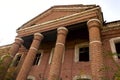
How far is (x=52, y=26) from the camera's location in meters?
13.8

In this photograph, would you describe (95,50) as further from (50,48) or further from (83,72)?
(50,48)

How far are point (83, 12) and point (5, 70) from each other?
8528 mm

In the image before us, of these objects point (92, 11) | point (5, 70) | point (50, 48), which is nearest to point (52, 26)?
point (50, 48)

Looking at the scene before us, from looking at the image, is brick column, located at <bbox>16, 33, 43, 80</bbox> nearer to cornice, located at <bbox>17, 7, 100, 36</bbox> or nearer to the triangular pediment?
cornice, located at <bbox>17, 7, 100, 36</bbox>

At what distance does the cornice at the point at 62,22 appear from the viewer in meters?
12.0

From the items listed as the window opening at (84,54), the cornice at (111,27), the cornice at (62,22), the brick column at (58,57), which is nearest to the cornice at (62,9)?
the cornice at (62,22)

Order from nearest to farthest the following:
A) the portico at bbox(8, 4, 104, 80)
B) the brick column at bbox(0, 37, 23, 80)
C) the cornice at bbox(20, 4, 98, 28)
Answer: the portico at bbox(8, 4, 104, 80) → the brick column at bbox(0, 37, 23, 80) → the cornice at bbox(20, 4, 98, 28)

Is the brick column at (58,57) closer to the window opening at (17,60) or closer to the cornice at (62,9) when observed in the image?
the cornice at (62,9)

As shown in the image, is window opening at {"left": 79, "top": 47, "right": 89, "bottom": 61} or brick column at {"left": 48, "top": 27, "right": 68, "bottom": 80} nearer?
brick column at {"left": 48, "top": 27, "right": 68, "bottom": 80}

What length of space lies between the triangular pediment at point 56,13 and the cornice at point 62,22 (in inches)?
28.8

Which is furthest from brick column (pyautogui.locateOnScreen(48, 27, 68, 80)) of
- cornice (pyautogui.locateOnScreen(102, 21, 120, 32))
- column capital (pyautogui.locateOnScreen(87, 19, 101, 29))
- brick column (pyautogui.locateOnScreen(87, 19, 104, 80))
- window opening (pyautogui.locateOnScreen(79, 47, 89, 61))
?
cornice (pyautogui.locateOnScreen(102, 21, 120, 32))

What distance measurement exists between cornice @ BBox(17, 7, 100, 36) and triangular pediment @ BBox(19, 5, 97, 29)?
73 centimetres

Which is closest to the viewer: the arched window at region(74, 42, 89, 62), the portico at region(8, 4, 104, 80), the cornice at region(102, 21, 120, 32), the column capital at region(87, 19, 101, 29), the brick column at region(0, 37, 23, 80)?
the portico at region(8, 4, 104, 80)

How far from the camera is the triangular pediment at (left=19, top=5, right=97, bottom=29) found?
44.2 ft
